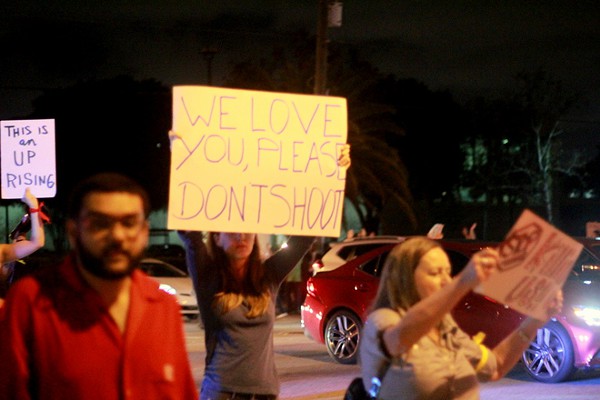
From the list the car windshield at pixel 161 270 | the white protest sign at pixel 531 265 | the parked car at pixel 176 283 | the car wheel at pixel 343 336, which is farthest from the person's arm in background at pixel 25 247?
the car windshield at pixel 161 270

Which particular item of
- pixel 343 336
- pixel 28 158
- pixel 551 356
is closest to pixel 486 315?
pixel 551 356

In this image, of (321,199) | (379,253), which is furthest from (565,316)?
(321,199)

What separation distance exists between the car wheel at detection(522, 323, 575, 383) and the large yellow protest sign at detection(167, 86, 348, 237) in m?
6.16

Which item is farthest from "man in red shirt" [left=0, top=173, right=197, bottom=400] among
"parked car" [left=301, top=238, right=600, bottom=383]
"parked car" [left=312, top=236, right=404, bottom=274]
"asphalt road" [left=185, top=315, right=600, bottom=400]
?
"parked car" [left=312, top=236, right=404, bottom=274]

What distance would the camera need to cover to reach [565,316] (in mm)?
10805

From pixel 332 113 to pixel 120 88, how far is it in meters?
42.7

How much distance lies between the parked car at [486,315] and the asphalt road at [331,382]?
253 millimetres

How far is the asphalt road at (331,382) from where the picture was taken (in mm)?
10148

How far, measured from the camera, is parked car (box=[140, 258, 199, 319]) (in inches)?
816

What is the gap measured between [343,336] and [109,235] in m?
9.87

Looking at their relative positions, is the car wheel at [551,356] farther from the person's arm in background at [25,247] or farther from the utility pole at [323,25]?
the utility pole at [323,25]

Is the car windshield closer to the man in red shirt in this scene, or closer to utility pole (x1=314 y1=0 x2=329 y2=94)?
utility pole (x1=314 y1=0 x2=329 y2=94)

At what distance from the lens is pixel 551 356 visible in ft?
35.9

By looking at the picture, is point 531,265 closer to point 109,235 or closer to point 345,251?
point 109,235
